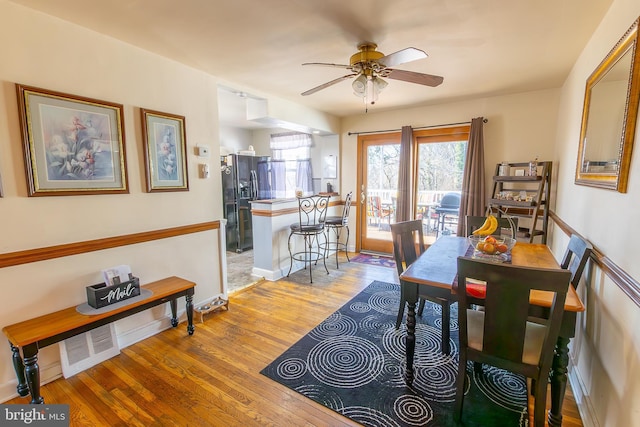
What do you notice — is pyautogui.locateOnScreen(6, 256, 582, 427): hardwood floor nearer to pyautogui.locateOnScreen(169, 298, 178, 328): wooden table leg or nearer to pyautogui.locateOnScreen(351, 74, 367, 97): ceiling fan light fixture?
pyautogui.locateOnScreen(169, 298, 178, 328): wooden table leg

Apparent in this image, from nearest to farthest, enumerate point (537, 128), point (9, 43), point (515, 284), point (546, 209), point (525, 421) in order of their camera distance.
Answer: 1. point (515, 284)
2. point (525, 421)
3. point (9, 43)
4. point (546, 209)
5. point (537, 128)

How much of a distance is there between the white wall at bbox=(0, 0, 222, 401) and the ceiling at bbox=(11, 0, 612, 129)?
164mm

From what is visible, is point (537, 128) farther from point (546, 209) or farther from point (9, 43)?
point (9, 43)

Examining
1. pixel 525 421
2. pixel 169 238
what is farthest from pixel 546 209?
pixel 169 238

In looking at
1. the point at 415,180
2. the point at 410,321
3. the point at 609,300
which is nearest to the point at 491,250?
the point at 609,300

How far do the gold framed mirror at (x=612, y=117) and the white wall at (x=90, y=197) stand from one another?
3.10m

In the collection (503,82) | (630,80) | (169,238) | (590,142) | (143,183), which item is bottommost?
(169,238)

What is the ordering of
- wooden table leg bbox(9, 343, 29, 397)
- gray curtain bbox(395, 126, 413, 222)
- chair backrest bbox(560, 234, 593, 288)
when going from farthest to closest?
gray curtain bbox(395, 126, 413, 222) → wooden table leg bbox(9, 343, 29, 397) → chair backrest bbox(560, 234, 593, 288)

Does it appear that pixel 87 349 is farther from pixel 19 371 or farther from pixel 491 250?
pixel 491 250

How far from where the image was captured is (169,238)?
270 cm

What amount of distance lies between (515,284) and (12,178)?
293cm

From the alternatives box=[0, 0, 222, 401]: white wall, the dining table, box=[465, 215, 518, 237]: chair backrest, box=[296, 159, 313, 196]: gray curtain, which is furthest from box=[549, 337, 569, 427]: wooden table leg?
box=[296, 159, 313, 196]: gray curtain

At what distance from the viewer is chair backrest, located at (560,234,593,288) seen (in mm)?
1679

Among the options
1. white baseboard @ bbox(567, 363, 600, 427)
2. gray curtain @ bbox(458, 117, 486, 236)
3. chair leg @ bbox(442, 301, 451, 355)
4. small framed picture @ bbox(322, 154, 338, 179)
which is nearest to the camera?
white baseboard @ bbox(567, 363, 600, 427)
